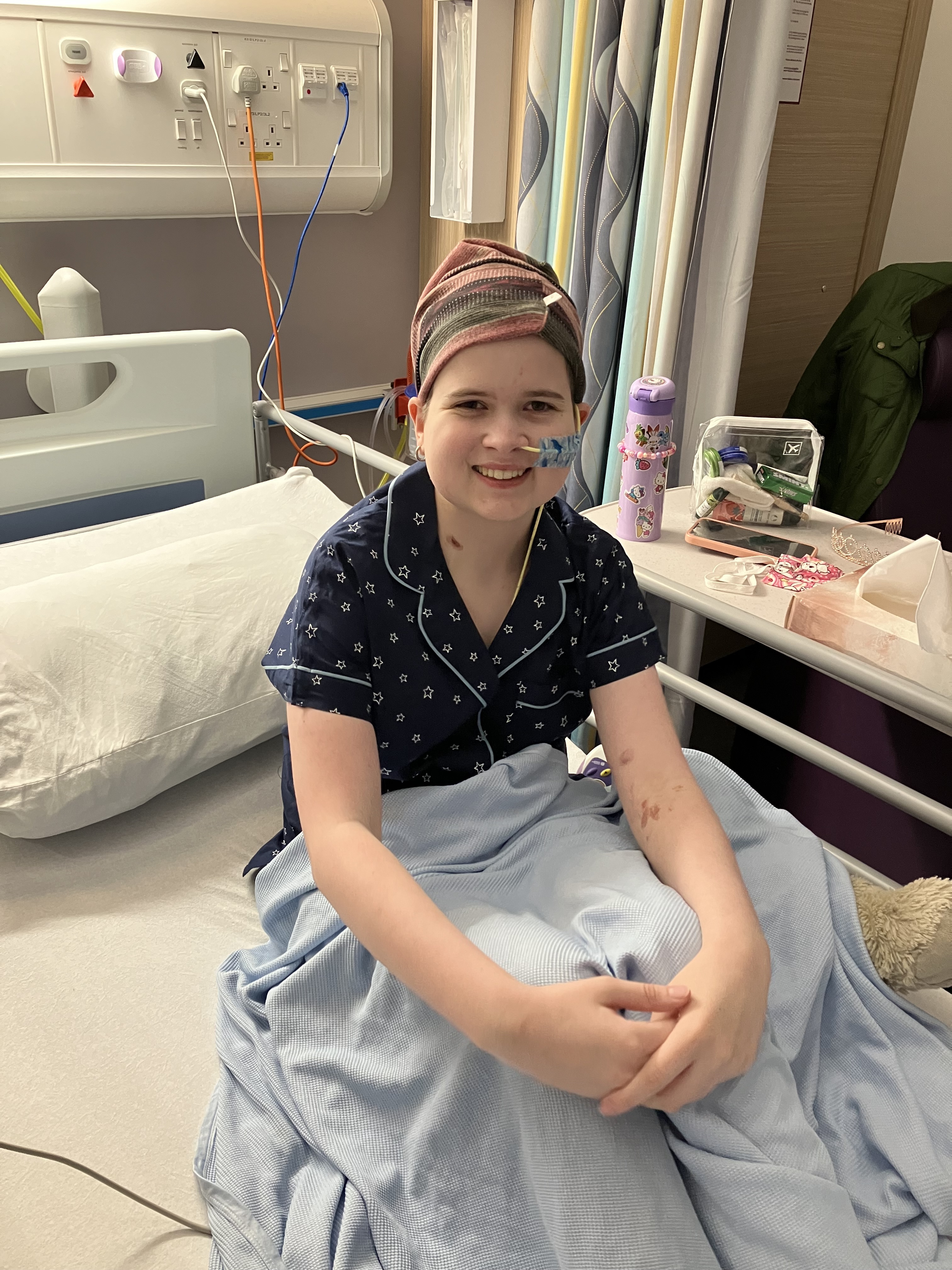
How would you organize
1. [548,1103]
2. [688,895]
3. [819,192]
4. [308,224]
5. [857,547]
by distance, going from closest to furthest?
[548,1103]
[688,895]
[857,547]
[308,224]
[819,192]

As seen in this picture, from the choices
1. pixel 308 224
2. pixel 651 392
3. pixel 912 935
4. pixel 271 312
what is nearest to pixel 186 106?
pixel 308 224

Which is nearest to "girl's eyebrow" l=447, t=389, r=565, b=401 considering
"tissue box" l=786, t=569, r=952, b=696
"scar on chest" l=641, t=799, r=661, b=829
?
"scar on chest" l=641, t=799, r=661, b=829

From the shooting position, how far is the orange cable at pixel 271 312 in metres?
2.15

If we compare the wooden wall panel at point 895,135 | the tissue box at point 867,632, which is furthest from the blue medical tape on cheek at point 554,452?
the wooden wall panel at point 895,135

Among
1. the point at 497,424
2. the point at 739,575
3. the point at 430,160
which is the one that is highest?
the point at 430,160

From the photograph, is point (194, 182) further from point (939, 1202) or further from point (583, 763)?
point (939, 1202)

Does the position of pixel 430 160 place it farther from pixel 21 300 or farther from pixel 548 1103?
pixel 548 1103

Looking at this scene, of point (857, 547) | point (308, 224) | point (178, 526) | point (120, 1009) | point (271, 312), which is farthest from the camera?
point (271, 312)

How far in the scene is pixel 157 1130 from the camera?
1040 mm

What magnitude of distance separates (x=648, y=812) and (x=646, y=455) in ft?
2.43

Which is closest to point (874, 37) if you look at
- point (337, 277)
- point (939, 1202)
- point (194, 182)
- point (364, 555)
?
point (337, 277)

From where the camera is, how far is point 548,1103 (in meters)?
0.83

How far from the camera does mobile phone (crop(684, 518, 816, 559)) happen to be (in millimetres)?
1666

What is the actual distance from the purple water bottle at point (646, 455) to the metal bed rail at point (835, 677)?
0.21 m
